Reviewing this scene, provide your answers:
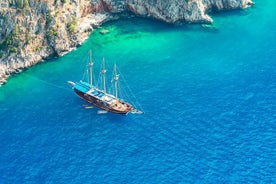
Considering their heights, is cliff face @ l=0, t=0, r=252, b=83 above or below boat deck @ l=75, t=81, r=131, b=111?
above

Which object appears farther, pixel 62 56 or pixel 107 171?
pixel 62 56

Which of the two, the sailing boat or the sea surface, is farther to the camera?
the sailing boat

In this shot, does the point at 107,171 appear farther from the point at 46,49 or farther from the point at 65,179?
the point at 46,49

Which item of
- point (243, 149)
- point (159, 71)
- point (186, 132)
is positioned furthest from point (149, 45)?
point (243, 149)

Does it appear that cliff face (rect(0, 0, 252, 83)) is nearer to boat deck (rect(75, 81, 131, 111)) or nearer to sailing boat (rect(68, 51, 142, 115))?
sailing boat (rect(68, 51, 142, 115))

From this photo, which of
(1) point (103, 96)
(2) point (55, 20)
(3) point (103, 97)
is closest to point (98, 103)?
(3) point (103, 97)

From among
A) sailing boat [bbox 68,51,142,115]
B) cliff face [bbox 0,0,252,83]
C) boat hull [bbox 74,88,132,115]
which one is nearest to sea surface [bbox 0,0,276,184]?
boat hull [bbox 74,88,132,115]
